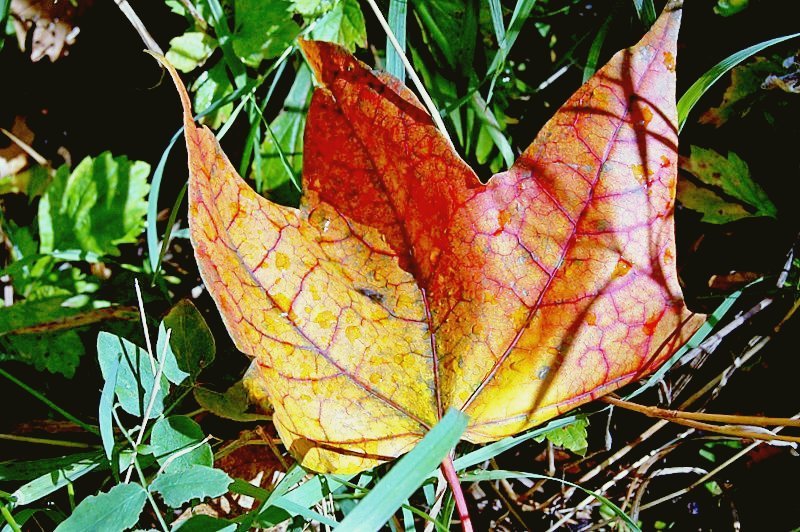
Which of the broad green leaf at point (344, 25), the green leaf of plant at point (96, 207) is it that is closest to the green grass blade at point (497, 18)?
the broad green leaf at point (344, 25)

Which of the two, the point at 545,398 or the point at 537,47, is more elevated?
the point at 537,47

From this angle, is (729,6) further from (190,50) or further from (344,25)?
(190,50)

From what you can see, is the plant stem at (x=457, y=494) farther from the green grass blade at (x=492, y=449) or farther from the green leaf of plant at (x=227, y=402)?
the green leaf of plant at (x=227, y=402)

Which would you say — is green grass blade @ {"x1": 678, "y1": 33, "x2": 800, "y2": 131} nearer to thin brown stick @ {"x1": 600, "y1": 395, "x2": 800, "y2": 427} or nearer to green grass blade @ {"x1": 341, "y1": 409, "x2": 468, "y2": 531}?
thin brown stick @ {"x1": 600, "y1": 395, "x2": 800, "y2": 427}

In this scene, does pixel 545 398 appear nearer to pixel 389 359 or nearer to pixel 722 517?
pixel 389 359

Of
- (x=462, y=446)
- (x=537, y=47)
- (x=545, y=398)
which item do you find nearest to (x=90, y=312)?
(x=462, y=446)

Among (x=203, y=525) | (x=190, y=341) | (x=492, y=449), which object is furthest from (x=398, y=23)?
(x=203, y=525)

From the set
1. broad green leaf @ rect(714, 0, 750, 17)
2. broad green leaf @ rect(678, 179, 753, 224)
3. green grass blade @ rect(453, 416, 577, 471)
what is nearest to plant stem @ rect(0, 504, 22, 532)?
green grass blade @ rect(453, 416, 577, 471)
